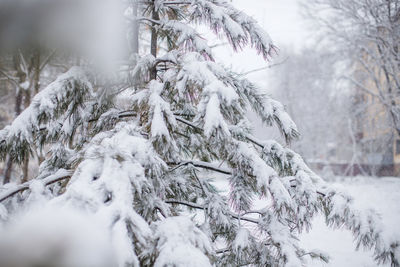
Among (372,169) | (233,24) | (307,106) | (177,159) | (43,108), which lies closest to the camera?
(43,108)

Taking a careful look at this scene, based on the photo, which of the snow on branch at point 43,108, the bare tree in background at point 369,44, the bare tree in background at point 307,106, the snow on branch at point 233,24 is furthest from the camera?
the bare tree in background at point 307,106

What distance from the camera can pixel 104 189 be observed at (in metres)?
1.13

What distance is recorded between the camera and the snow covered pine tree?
46.7 inches

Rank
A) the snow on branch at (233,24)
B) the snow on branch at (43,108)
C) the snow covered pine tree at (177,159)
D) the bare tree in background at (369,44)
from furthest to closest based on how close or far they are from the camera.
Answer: the bare tree in background at (369,44) < the snow on branch at (233,24) < the snow on branch at (43,108) < the snow covered pine tree at (177,159)

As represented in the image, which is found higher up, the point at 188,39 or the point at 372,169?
the point at 188,39

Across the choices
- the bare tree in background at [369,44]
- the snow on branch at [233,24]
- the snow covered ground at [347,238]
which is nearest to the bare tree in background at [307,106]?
the bare tree in background at [369,44]

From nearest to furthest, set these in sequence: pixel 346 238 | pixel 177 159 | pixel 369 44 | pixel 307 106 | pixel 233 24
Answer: pixel 233 24
pixel 177 159
pixel 346 238
pixel 369 44
pixel 307 106

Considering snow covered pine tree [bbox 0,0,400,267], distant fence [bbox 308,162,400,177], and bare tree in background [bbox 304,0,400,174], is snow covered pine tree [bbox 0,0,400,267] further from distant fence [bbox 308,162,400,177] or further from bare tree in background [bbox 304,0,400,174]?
distant fence [bbox 308,162,400,177]

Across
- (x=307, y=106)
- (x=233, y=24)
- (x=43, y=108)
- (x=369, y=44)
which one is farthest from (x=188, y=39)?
(x=307, y=106)

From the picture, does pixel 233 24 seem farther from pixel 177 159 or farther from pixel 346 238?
pixel 346 238

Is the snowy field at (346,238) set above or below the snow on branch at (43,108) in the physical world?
below

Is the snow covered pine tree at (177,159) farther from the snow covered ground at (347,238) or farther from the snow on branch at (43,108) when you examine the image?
the snow covered ground at (347,238)

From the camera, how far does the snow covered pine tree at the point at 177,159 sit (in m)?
1.19

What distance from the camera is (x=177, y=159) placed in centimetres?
235
